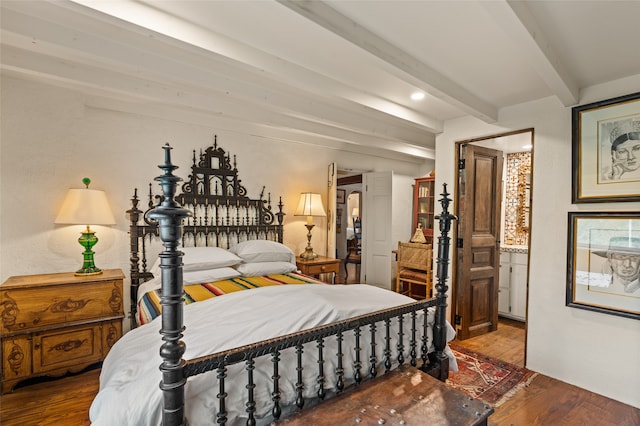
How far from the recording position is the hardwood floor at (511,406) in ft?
6.93

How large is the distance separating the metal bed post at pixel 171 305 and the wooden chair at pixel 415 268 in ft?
12.2

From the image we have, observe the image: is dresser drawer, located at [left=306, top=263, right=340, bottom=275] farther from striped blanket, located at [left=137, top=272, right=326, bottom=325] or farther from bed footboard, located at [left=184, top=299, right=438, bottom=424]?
bed footboard, located at [left=184, top=299, right=438, bottom=424]

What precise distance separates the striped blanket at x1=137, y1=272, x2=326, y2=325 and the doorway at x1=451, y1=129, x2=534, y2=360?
1.83m

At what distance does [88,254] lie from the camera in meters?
2.75

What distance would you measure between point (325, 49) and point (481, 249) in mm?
2931

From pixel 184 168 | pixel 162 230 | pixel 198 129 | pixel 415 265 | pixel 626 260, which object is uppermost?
pixel 198 129

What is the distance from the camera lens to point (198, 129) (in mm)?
3516

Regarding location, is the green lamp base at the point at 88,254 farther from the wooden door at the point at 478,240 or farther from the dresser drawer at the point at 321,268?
the wooden door at the point at 478,240

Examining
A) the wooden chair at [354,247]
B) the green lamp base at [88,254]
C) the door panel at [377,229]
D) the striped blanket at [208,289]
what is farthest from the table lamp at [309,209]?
the wooden chair at [354,247]

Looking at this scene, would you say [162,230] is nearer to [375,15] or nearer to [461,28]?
[375,15]

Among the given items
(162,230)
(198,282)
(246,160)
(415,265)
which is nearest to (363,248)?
(415,265)

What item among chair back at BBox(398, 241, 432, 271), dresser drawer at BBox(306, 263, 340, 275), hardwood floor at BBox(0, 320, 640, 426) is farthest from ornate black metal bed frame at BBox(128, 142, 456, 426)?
chair back at BBox(398, 241, 432, 271)

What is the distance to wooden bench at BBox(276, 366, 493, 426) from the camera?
1319 millimetres

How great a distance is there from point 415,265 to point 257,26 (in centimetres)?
377
